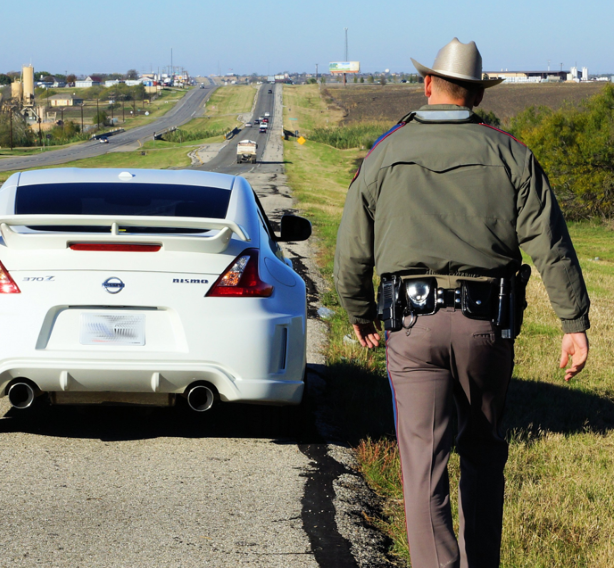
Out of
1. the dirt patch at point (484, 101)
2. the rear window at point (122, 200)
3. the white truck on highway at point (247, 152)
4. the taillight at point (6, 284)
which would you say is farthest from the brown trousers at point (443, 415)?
the dirt patch at point (484, 101)

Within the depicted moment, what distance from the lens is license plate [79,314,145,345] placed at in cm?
420

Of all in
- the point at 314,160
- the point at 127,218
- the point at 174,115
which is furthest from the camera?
the point at 174,115

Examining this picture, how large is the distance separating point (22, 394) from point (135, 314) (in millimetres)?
758

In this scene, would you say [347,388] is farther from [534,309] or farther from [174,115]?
[174,115]

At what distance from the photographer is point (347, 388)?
6.08 metres

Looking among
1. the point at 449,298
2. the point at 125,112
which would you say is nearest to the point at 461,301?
the point at 449,298

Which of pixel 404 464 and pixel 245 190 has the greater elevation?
pixel 245 190

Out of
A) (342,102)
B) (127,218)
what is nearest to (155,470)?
(127,218)

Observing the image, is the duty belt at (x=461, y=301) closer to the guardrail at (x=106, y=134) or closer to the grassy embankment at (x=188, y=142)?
the grassy embankment at (x=188, y=142)

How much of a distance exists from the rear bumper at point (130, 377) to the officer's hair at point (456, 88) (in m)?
2.03

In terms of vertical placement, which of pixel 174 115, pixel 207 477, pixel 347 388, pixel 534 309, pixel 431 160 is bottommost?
pixel 174 115

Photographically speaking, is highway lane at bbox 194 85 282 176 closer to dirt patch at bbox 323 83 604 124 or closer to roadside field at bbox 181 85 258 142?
roadside field at bbox 181 85 258 142

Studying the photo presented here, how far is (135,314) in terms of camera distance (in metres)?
4.21

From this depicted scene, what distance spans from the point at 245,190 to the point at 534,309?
622 cm
